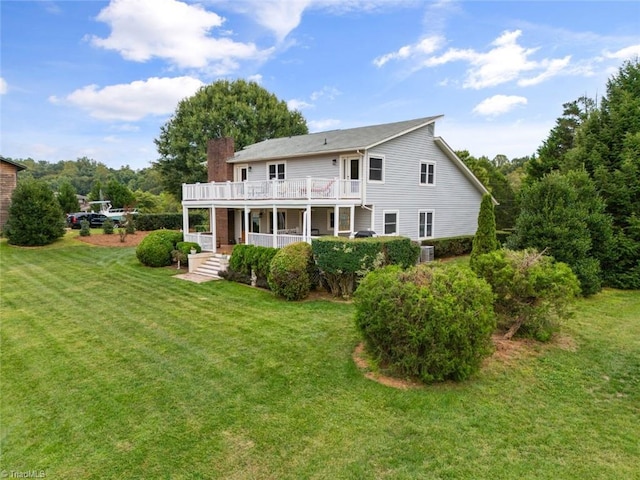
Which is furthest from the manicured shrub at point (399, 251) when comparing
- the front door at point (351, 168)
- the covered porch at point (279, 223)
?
the front door at point (351, 168)

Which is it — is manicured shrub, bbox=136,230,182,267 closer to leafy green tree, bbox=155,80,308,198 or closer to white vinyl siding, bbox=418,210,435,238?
white vinyl siding, bbox=418,210,435,238

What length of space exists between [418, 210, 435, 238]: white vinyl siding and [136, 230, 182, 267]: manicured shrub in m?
12.9

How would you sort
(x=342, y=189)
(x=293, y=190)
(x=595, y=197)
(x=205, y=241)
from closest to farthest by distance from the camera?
(x=595, y=197)
(x=293, y=190)
(x=342, y=189)
(x=205, y=241)

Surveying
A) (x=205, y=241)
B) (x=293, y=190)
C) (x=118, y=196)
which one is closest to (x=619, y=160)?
(x=293, y=190)

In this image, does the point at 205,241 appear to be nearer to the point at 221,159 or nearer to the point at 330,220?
the point at 221,159

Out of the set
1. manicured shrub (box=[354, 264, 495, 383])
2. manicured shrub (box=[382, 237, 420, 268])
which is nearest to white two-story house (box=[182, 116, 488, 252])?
manicured shrub (box=[382, 237, 420, 268])

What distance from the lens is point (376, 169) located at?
16.5 m

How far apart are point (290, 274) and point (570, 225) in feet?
30.6

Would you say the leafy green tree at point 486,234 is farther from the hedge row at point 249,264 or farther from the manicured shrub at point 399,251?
the hedge row at point 249,264

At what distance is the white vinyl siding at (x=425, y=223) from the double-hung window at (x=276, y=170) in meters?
7.54

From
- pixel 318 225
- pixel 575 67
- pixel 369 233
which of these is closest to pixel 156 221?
pixel 318 225

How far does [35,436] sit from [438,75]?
20418 mm

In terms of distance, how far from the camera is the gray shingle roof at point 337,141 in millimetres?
16086

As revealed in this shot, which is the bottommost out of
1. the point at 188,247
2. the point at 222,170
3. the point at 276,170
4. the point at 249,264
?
the point at 249,264
